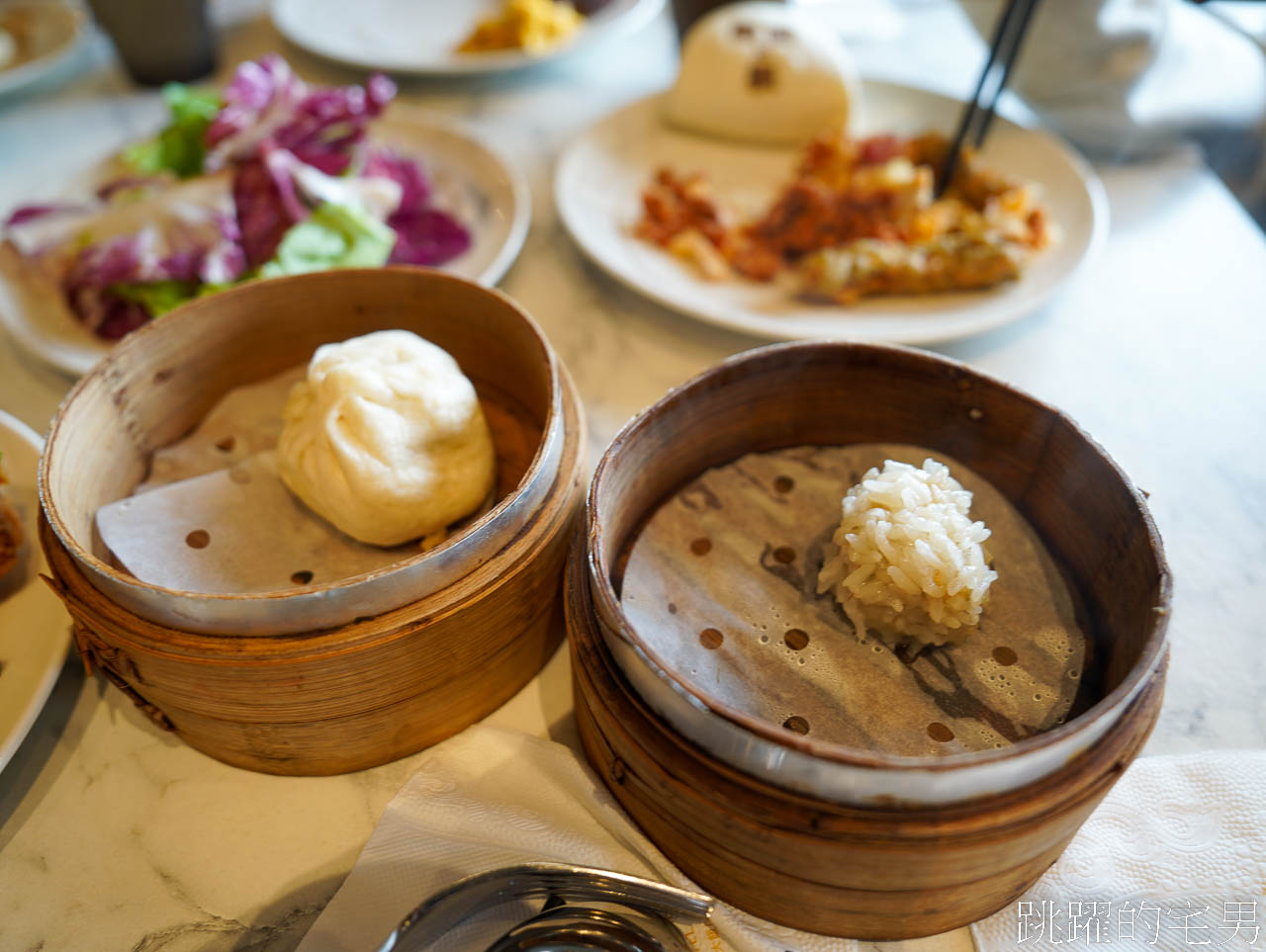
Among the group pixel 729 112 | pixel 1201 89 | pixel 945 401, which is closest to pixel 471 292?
pixel 945 401

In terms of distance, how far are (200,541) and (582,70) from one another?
5.37 feet

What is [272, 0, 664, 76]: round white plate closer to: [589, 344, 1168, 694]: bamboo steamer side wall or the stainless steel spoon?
[589, 344, 1168, 694]: bamboo steamer side wall

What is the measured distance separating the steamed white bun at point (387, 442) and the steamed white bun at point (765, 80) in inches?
40.8

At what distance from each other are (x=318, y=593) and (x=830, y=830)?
466 millimetres

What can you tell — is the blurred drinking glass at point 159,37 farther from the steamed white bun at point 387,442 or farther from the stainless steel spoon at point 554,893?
the stainless steel spoon at point 554,893

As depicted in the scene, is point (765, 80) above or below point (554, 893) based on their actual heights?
above

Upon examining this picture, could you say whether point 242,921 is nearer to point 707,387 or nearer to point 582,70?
point 707,387

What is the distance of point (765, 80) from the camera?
1.79m

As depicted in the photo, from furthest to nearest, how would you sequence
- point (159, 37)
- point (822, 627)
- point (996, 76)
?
point (159, 37)
point (996, 76)
point (822, 627)

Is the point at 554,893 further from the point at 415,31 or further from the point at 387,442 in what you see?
the point at 415,31

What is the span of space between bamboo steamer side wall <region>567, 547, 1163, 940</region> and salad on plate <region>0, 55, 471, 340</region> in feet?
3.03

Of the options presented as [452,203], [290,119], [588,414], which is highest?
[290,119]

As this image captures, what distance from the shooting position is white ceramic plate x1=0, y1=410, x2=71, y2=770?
923 millimetres

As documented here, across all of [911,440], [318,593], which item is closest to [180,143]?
[318,593]
